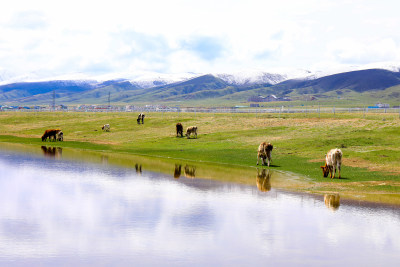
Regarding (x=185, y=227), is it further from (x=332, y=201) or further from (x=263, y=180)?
(x=263, y=180)

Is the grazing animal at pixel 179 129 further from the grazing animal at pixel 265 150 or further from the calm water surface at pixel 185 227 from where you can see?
the calm water surface at pixel 185 227

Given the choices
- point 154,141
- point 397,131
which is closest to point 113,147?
point 154,141

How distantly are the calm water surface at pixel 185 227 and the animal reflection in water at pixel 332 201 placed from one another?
59mm

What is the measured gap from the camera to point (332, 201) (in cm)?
2908

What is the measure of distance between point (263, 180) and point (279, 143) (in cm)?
2500

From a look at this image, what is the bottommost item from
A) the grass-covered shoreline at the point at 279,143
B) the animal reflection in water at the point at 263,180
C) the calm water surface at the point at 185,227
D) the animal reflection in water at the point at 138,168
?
the calm water surface at the point at 185,227

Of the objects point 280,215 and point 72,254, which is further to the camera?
point 280,215

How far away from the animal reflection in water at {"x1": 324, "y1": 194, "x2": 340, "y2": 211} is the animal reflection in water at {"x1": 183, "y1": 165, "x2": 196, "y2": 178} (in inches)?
490

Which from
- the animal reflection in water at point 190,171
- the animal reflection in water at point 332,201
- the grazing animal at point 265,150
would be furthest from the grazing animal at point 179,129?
the animal reflection in water at point 332,201

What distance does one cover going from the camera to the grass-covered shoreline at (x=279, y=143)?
39.8 meters

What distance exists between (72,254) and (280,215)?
11.2 meters

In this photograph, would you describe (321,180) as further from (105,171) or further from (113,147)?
(113,147)

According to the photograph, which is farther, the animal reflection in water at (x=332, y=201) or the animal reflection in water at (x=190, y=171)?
the animal reflection in water at (x=190, y=171)

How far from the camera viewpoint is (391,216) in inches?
1001
